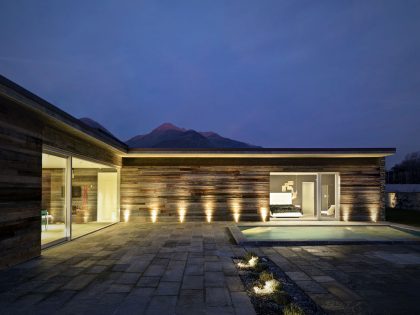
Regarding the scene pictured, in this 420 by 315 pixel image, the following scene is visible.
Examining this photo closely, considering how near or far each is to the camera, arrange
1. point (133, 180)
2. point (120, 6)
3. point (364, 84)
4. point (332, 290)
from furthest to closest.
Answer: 1. point (364, 84)
2. point (120, 6)
3. point (133, 180)
4. point (332, 290)

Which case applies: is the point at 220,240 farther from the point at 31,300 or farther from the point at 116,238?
the point at 31,300

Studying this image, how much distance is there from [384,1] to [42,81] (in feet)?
455

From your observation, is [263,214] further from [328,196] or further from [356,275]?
[356,275]

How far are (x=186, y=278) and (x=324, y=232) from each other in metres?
6.62

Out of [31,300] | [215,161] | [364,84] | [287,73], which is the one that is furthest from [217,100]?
[31,300]

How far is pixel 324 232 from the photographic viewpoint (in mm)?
10375

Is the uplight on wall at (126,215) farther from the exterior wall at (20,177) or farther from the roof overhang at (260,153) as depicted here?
the exterior wall at (20,177)

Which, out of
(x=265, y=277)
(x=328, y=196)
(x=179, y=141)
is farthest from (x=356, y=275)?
(x=179, y=141)

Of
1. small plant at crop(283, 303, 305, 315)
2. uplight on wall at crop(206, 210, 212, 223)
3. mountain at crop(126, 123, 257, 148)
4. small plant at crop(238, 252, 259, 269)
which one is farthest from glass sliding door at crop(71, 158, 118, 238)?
mountain at crop(126, 123, 257, 148)

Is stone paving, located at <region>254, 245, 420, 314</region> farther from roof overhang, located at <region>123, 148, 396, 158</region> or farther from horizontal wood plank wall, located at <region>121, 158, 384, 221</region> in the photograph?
horizontal wood plank wall, located at <region>121, 158, 384, 221</region>

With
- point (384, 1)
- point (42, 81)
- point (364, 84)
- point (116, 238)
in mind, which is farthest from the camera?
point (42, 81)

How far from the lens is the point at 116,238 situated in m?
8.80

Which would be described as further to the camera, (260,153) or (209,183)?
(209,183)

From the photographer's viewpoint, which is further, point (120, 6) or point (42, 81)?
point (42, 81)
